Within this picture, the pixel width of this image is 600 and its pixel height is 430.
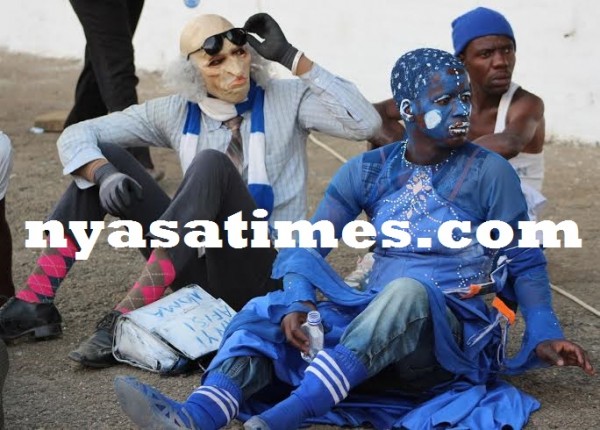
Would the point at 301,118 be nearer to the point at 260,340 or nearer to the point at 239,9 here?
the point at 260,340

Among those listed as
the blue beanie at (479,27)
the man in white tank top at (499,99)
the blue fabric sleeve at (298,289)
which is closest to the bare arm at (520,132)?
the man in white tank top at (499,99)

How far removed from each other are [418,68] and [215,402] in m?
1.23

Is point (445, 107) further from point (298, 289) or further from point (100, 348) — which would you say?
point (100, 348)

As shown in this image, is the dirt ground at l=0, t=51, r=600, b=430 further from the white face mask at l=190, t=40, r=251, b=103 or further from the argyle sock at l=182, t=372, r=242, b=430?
the white face mask at l=190, t=40, r=251, b=103

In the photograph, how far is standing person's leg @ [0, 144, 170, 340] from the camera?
14.4 ft

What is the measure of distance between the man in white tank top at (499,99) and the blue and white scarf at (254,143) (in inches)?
21.9

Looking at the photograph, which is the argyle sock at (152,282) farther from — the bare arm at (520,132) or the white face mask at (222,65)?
the bare arm at (520,132)

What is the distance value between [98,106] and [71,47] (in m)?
3.20

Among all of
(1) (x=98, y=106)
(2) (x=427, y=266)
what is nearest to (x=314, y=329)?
(2) (x=427, y=266)

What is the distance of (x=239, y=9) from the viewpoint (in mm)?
8867

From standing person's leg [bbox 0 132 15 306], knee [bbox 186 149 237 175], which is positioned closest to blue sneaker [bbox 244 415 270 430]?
knee [bbox 186 149 237 175]

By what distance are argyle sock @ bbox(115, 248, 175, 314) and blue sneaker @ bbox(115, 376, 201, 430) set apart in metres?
0.95

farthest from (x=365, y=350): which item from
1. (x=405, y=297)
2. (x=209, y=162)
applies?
(x=209, y=162)

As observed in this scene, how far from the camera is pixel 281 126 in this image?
4.55 meters
